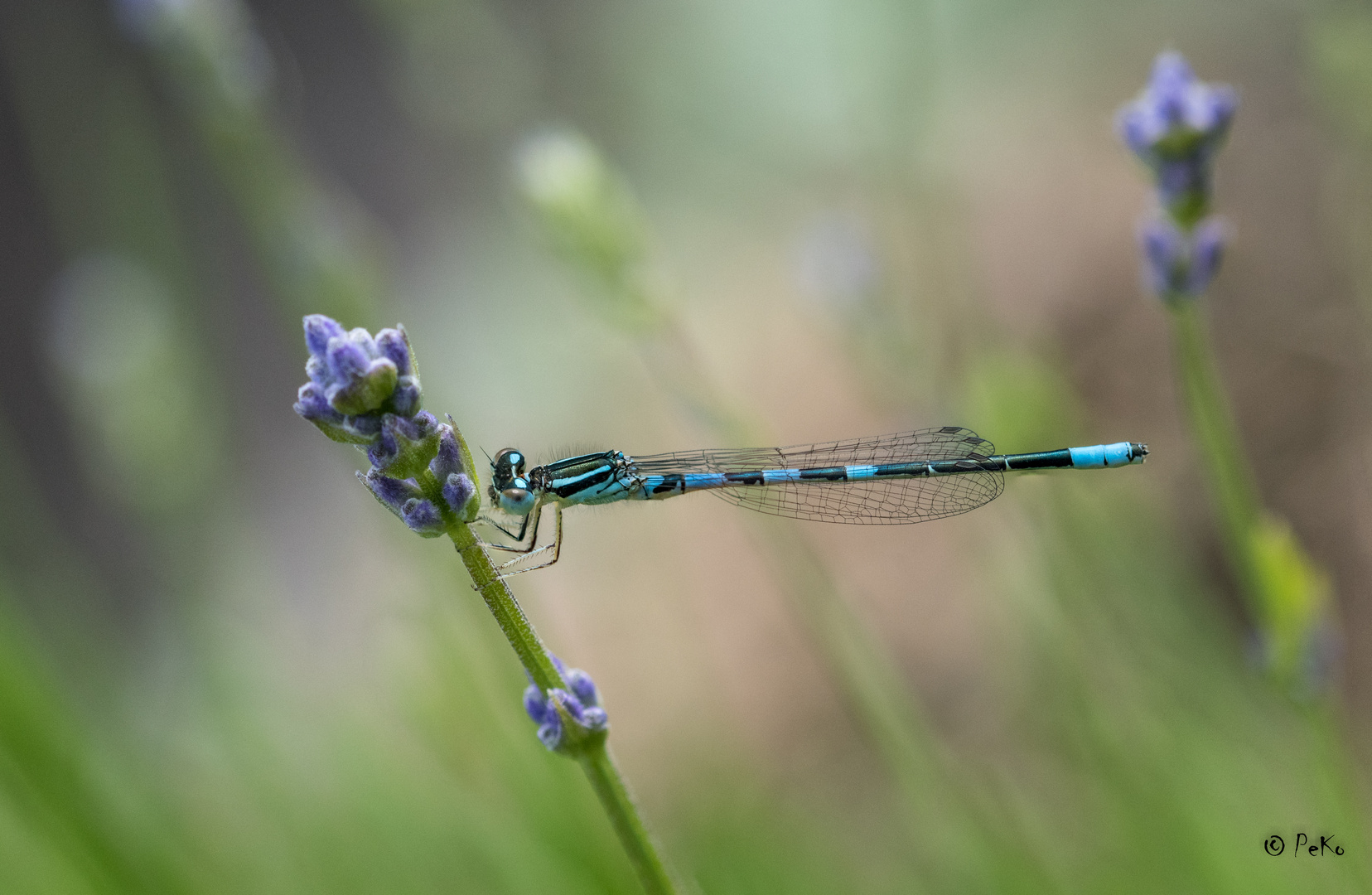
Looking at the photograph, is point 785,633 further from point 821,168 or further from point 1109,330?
point 821,168

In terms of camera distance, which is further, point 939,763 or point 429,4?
point 429,4

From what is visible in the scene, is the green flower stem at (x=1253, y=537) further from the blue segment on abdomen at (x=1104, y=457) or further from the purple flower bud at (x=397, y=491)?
the purple flower bud at (x=397, y=491)

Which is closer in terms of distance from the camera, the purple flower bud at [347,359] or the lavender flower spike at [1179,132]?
the purple flower bud at [347,359]

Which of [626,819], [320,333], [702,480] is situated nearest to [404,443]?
[320,333]

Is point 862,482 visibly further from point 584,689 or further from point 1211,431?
point 584,689

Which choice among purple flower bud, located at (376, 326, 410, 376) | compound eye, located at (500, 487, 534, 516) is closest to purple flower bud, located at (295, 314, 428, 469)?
purple flower bud, located at (376, 326, 410, 376)

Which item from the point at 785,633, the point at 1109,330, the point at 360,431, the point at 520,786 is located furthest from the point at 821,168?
the point at 360,431

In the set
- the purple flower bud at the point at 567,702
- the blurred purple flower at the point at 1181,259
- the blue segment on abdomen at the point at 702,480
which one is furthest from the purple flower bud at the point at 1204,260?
the purple flower bud at the point at 567,702
